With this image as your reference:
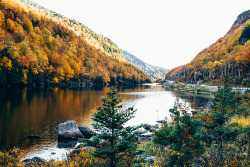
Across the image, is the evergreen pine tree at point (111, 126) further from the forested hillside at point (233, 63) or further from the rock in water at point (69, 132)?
the forested hillside at point (233, 63)

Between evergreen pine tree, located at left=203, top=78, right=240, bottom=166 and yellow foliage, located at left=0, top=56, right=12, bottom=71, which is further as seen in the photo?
yellow foliage, located at left=0, top=56, right=12, bottom=71

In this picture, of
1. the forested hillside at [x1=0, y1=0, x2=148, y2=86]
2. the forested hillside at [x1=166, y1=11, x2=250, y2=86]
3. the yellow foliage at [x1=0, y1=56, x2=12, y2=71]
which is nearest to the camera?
the yellow foliage at [x1=0, y1=56, x2=12, y2=71]

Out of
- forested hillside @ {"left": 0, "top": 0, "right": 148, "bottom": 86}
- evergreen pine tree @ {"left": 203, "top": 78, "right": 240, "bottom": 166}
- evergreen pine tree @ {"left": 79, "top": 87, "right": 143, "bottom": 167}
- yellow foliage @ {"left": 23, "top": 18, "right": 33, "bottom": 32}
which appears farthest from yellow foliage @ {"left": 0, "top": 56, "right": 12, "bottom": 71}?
evergreen pine tree @ {"left": 203, "top": 78, "right": 240, "bottom": 166}

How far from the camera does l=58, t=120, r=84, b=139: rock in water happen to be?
18.0 m

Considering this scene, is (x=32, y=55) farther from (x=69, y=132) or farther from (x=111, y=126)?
(x=111, y=126)

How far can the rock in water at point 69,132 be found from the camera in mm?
17953

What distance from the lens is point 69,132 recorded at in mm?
18234

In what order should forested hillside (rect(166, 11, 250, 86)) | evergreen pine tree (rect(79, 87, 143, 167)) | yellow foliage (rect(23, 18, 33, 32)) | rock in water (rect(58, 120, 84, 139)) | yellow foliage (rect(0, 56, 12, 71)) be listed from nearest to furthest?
evergreen pine tree (rect(79, 87, 143, 167))
rock in water (rect(58, 120, 84, 139))
yellow foliage (rect(0, 56, 12, 71))
forested hillside (rect(166, 11, 250, 86))
yellow foliage (rect(23, 18, 33, 32))

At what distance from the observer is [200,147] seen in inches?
281

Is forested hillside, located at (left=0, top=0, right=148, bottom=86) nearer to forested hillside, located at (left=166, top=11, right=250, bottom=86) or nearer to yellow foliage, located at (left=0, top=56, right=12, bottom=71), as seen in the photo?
yellow foliage, located at (left=0, top=56, right=12, bottom=71)

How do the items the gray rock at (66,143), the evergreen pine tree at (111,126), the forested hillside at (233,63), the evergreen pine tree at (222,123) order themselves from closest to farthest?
the evergreen pine tree at (111,126) < the evergreen pine tree at (222,123) < the gray rock at (66,143) < the forested hillside at (233,63)

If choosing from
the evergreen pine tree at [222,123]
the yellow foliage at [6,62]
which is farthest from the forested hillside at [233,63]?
the yellow foliage at [6,62]

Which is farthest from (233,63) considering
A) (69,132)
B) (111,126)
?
(111,126)

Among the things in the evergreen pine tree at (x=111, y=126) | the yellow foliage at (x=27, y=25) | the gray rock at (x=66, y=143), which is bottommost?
the gray rock at (x=66, y=143)
